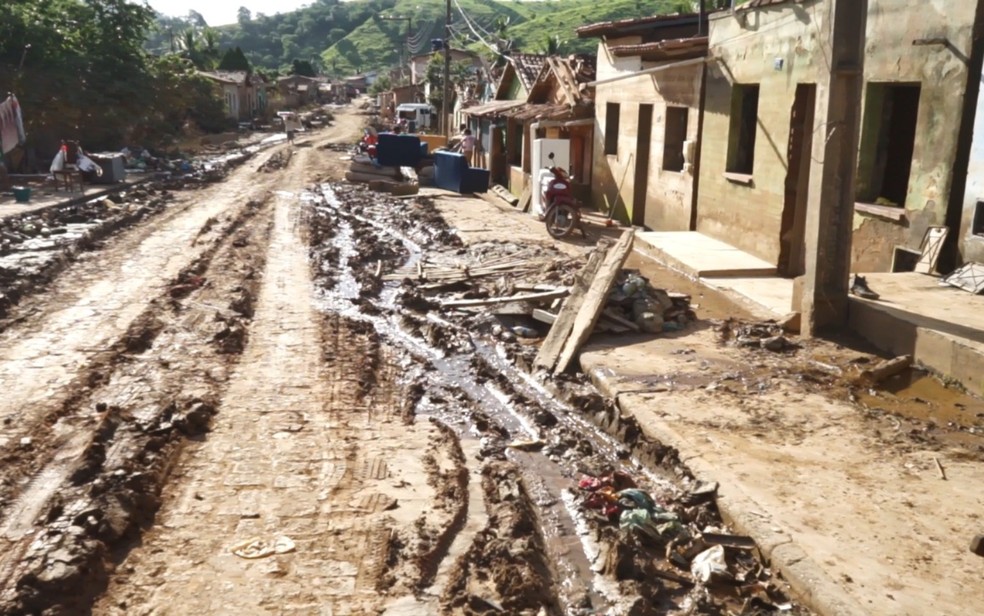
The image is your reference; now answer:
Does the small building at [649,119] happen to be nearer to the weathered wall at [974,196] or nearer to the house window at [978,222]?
the weathered wall at [974,196]

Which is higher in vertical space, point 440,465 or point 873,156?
point 873,156

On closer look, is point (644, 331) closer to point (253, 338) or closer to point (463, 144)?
point (253, 338)

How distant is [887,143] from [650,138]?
6644 millimetres

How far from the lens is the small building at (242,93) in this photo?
60500 millimetres

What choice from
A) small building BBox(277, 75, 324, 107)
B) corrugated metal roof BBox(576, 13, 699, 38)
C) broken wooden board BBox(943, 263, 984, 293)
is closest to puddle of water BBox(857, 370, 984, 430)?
broken wooden board BBox(943, 263, 984, 293)

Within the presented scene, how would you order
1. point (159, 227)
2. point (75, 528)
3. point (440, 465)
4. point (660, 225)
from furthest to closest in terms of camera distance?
point (159, 227) → point (660, 225) → point (440, 465) → point (75, 528)

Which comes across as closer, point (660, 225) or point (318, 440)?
point (318, 440)

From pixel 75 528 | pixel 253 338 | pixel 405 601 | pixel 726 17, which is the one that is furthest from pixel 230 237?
pixel 405 601

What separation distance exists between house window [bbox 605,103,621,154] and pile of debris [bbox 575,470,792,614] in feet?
47.8

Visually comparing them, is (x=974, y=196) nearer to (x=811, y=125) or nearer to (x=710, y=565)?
(x=811, y=125)

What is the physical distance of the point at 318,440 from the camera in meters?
7.20

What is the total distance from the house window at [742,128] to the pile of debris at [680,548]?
30.7 ft

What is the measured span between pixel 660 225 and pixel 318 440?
11.5 meters

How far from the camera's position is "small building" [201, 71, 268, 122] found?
60500 millimetres
